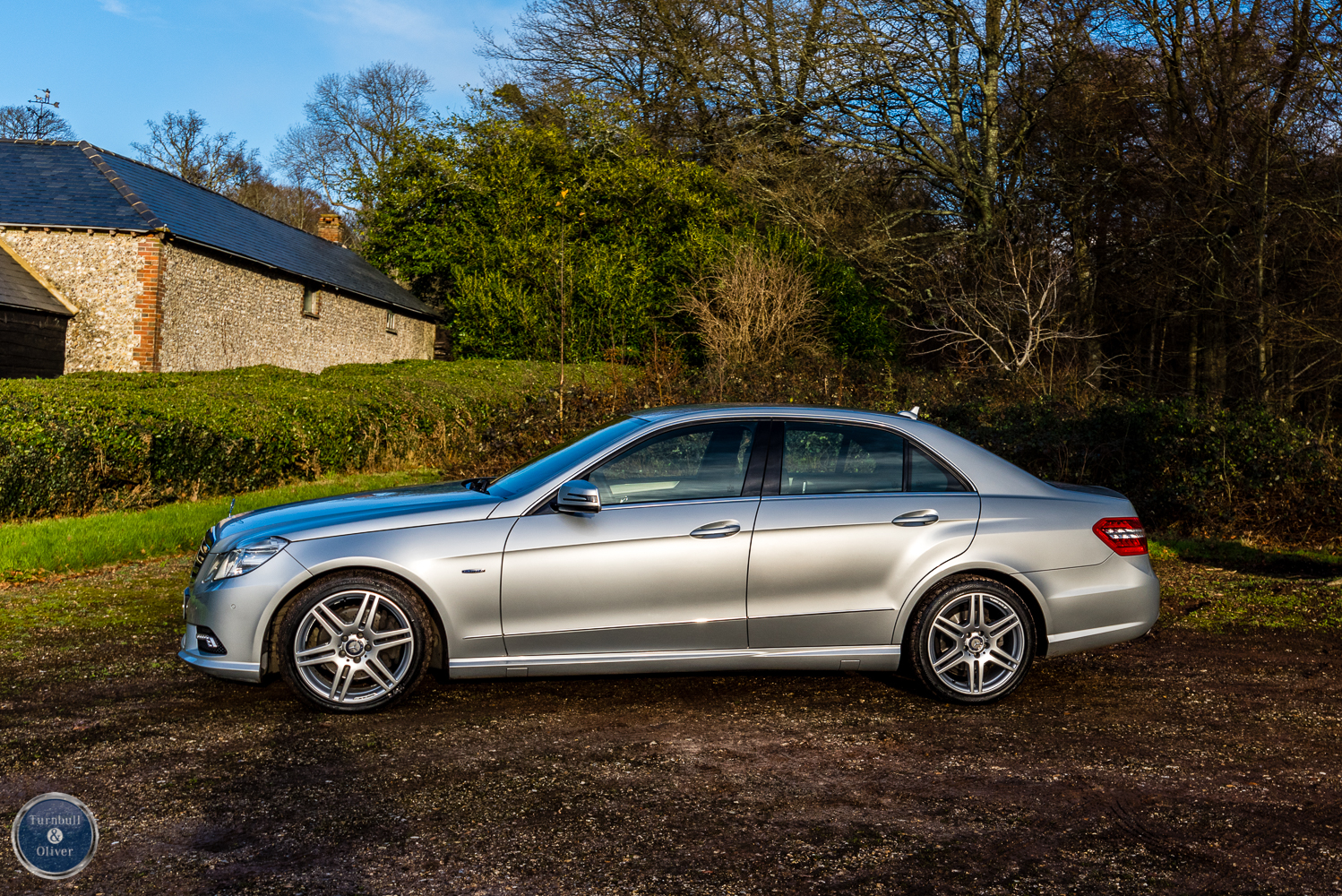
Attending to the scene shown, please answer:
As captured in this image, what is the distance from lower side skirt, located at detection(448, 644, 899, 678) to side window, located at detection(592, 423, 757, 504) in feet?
2.55

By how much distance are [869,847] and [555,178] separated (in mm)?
31046

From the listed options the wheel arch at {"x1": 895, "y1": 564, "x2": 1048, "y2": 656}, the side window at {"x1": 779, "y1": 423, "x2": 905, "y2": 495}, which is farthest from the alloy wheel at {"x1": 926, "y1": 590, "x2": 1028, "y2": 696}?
the side window at {"x1": 779, "y1": 423, "x2": 905, "y2": 495}

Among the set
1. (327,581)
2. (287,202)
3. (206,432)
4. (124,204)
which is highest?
(287,202)

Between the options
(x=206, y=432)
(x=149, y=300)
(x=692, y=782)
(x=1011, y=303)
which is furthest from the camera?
(x=149, y=300)

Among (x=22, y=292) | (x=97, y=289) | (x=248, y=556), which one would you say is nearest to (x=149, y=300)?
(x=97, y=289)

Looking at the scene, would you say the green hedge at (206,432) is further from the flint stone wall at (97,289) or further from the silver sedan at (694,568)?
the silver sedan at (694,568)

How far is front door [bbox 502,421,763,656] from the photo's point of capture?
4.96 meters

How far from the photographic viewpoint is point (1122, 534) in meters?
5.54

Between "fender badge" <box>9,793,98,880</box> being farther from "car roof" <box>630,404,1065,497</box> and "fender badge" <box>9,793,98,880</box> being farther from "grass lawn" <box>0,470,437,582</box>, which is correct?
"grass lawn" <box>0,470,437,582</box>

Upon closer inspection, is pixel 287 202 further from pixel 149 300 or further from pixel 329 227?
pixel 149 300

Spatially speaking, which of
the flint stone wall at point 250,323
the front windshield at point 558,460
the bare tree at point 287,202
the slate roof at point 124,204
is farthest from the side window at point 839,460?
the bare tree at point 287,202

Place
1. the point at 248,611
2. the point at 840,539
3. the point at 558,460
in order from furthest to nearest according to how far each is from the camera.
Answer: the point at 558,460 < the point at 840,539 < the point at 248,611

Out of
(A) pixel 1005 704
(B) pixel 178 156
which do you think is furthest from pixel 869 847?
(B) pixel 178 156

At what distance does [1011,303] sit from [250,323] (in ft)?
62.7
